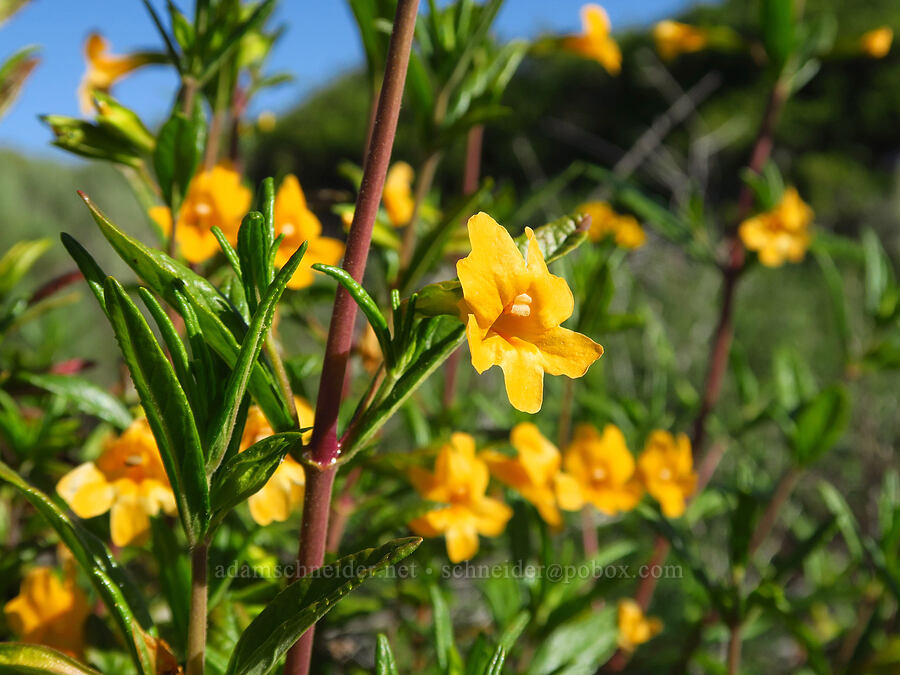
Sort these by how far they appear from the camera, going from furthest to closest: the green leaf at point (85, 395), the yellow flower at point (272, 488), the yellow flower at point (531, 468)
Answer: the yellow flower at point (531, 468), the green leaf at point (85, 395), the yellow flower at point (272, 488)

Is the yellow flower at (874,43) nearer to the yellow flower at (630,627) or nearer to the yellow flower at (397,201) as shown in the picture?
the yellow flower at (397,201)

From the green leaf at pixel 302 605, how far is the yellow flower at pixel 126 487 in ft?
0.74

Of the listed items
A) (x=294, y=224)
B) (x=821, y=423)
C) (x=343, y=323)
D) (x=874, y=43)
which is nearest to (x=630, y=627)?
(x=821, y=423)

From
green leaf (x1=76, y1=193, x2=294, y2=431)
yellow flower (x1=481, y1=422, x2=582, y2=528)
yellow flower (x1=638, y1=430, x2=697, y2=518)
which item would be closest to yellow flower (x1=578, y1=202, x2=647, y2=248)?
yellow flower (x1=638, y1=430, x2=697, y2=518)

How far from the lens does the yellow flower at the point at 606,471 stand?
116 cm

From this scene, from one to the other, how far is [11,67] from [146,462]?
2.01ft

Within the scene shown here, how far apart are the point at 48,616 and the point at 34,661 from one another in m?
0.32

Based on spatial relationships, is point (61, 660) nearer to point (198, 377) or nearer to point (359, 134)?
point (198, 377)

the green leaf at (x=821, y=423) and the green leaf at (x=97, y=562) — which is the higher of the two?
the green leaf at (x=97, y=562)

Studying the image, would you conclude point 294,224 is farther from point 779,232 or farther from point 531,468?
point 779,232

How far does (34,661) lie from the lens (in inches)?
19.3

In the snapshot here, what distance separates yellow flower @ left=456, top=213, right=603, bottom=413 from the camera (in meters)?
0.52

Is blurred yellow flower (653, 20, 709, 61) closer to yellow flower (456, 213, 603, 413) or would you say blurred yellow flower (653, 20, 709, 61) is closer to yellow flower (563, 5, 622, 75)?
yellow flower (563, 5, 622, 75)

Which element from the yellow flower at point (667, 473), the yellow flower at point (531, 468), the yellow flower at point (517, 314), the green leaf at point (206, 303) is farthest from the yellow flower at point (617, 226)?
the green leaf at point (206, 303)
